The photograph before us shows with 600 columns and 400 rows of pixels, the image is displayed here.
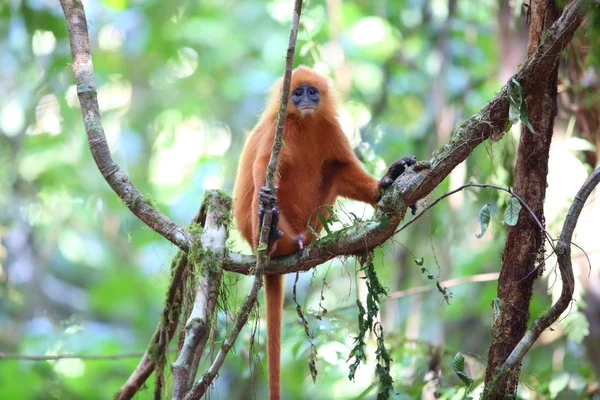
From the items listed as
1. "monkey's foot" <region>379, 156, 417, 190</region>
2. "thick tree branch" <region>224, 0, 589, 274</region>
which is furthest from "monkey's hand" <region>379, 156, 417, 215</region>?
"thick tree branch" <region>224, 0, 589, 274</region>

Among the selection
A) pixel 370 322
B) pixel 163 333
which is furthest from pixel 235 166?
pixel 370 322

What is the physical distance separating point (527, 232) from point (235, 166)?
5882 mm

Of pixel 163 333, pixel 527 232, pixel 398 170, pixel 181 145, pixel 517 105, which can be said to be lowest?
pixel 163 333

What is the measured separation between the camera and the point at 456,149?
3.22 m

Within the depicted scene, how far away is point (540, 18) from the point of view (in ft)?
11.4

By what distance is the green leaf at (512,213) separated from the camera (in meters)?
3.24

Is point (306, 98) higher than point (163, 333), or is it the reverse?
point (306, 98)

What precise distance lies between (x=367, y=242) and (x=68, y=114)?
20.5 ft

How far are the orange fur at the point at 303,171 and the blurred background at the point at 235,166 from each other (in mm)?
459

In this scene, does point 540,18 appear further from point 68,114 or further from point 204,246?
point 68,114

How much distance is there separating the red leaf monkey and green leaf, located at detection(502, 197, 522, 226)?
3.13ft

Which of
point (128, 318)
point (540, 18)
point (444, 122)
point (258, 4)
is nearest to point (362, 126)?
point (444, 122)

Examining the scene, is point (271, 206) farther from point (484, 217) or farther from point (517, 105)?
point (517, 105)

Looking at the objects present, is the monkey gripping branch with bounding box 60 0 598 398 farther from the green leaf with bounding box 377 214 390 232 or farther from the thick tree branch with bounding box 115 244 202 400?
the thick tree branch with bounding box 115 244 202 400
